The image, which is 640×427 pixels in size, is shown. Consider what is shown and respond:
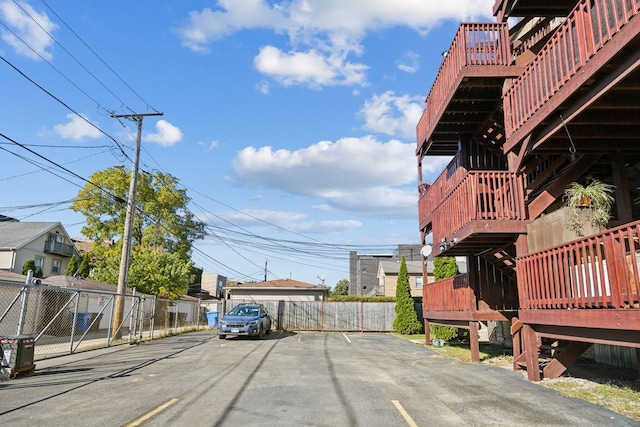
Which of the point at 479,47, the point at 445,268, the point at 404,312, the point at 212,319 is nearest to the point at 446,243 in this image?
the point at 479,47

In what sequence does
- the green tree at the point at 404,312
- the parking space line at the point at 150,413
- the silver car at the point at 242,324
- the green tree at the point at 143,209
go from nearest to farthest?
the parking space line at the point at 150,413 → the silver car at the point at 242,324 → the green tree at the point at 404,312 → the green tree at the point at 143,209

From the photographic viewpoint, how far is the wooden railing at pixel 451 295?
1243cm

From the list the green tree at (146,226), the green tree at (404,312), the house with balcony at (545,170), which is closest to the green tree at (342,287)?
the green tree at (146,226)

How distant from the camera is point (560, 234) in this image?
8.82 m

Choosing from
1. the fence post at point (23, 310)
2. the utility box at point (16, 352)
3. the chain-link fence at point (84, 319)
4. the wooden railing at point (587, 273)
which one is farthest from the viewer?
the chain-link fence at point (84, 319)

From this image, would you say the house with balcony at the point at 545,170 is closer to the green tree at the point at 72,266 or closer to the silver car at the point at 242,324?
the silver car at the point at 242,324

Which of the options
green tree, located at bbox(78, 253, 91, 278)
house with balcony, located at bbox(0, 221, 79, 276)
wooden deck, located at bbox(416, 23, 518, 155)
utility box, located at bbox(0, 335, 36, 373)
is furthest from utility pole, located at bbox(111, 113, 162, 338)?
green tree, located at bbox(78, 253, 91, 278)

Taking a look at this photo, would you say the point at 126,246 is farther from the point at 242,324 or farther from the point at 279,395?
the point at 279,395

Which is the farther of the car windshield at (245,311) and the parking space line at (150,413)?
the car windshield at (245,311)

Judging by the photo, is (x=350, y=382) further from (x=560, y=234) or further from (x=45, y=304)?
(x=45, y=304)

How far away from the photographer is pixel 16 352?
862 centimetres

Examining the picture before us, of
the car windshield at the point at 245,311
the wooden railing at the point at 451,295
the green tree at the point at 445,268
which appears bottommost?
the car windshield at the point at 245,311

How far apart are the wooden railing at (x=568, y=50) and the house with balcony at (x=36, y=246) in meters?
41.4

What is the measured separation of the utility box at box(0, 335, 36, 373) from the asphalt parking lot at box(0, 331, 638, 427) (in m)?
0.30
